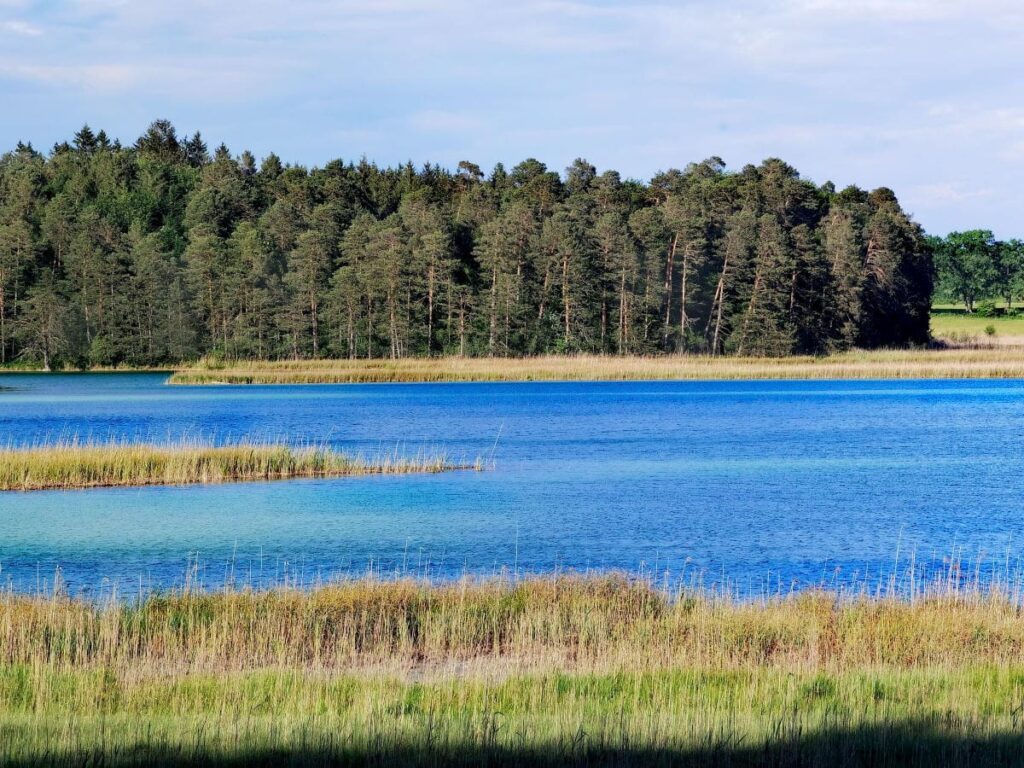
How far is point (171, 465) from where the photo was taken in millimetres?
28844

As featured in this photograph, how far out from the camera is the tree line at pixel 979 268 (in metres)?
150

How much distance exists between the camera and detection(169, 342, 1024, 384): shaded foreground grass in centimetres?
6881

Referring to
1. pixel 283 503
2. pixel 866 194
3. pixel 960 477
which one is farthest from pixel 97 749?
pixel 866 194

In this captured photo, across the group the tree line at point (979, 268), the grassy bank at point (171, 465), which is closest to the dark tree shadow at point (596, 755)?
the grassy bank at point (171, 465)

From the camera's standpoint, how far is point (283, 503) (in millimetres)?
25484

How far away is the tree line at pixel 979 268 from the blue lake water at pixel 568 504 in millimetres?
106970

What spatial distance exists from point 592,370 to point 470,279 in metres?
31.1

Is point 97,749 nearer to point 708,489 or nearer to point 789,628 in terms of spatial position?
point 789,628

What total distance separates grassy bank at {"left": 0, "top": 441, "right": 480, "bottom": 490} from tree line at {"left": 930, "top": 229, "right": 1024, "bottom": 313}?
423 ft

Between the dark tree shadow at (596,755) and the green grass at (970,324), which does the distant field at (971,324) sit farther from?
the dark tree shadow at (596,755)

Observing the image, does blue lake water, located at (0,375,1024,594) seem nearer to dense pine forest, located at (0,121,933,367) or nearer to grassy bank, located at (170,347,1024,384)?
grassy bank, located at (170,347,1024,384)

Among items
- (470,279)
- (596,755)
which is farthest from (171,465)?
(470,279)

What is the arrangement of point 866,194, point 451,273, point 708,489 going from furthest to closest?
point 866,194, point 451,273, point 708,489

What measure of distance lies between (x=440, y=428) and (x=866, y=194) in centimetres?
8219
